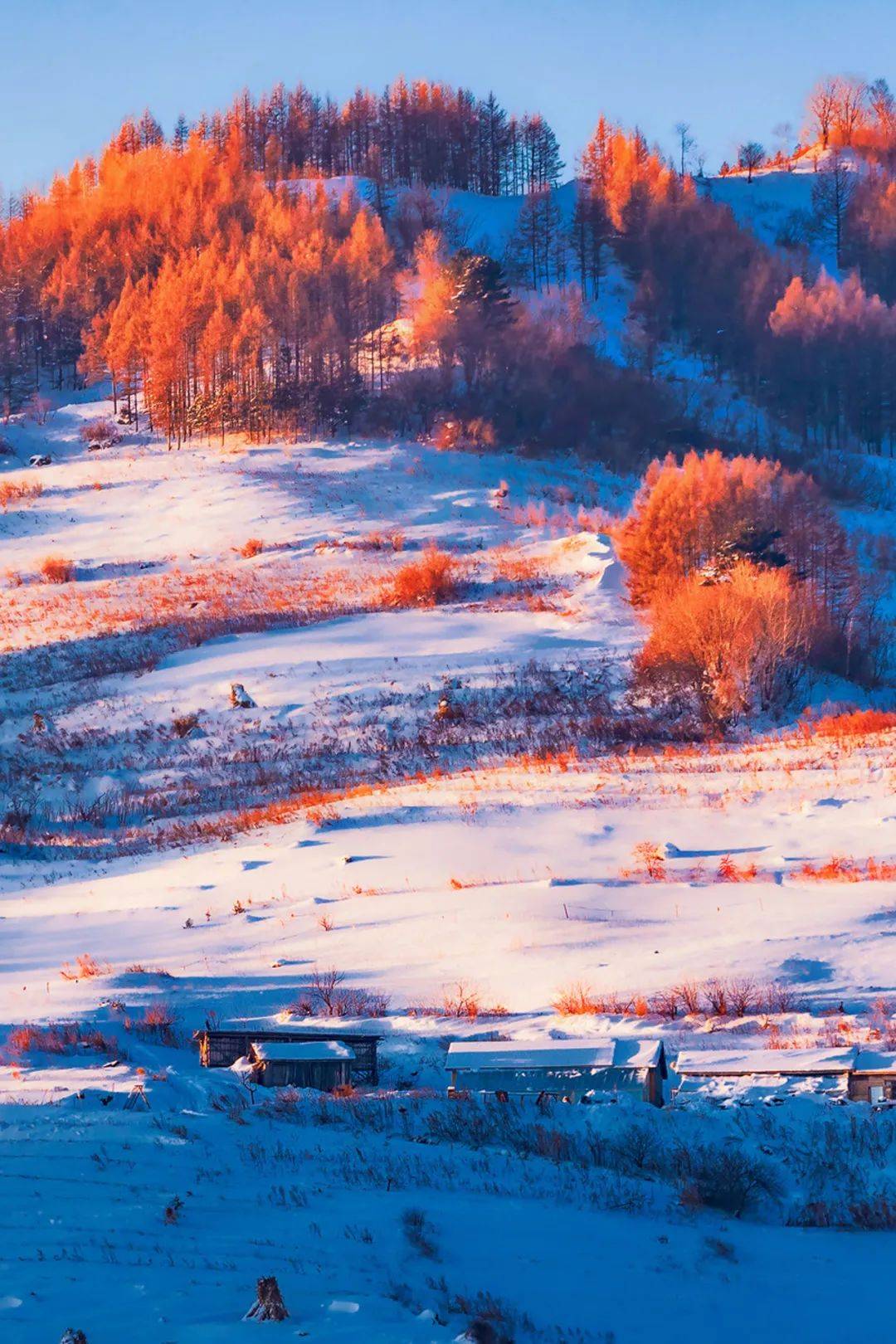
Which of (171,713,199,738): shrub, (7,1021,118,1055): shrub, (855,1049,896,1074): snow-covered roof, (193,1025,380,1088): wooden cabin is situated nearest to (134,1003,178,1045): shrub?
(7,1021,118,1055): shrub

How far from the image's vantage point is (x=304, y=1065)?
1026 centimetres

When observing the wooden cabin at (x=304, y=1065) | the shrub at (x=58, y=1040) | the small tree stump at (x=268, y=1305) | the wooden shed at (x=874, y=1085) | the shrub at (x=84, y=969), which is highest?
the small tree stump at (x=268, y=1305)

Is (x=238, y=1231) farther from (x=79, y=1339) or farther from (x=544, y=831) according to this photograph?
(x=544, y=831)

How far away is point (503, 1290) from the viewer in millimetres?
6312

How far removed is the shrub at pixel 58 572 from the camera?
142ft

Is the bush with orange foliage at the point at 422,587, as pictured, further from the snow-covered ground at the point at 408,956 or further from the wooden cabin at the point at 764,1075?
the wooden cabin at the point at 764,1075

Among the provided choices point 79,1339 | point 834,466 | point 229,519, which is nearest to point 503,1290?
point 79,1339

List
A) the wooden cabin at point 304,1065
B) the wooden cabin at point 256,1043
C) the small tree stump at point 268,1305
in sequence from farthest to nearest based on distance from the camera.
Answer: the wooden cabin at point 256,1043, the wooden cabin at point 304,1065, the small tree stump at point 268,1305

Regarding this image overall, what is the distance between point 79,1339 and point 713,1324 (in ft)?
9.56

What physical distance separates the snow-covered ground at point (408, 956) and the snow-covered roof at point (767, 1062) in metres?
0.42

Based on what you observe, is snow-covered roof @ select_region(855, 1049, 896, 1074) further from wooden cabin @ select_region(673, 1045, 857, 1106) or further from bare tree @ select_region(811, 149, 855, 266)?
bare tree @ select_region(811, 149, 855, 266)

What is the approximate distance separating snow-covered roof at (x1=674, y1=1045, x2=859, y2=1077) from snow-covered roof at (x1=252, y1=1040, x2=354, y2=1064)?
8.65 feet

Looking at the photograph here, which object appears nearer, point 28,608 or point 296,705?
point 296,705

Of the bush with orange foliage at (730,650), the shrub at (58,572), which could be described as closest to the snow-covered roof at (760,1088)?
the bush with orange foliage at (730,650)
